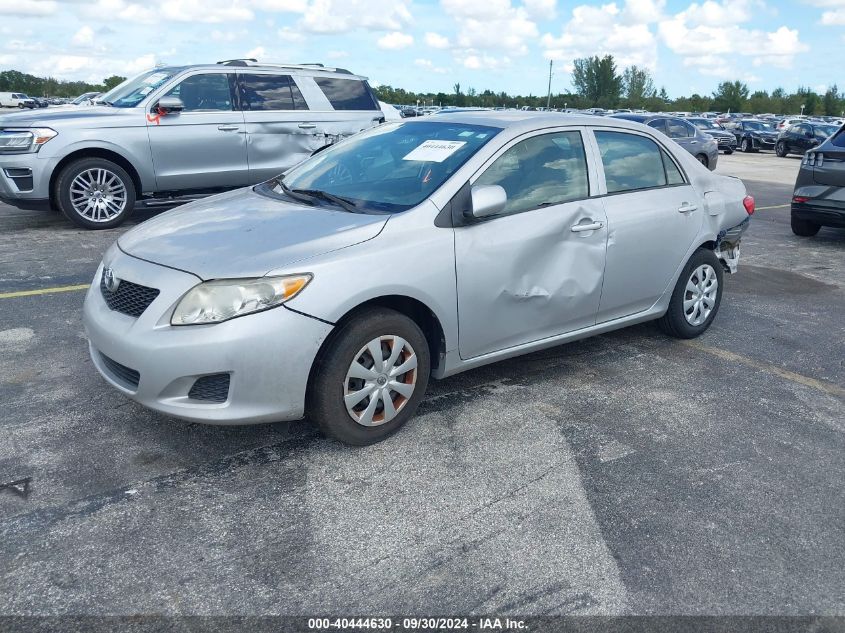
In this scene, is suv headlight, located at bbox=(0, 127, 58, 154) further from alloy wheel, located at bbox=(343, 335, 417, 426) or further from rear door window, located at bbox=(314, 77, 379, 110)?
alloy wheel, located at bbox=(343, 335, 417, 426)

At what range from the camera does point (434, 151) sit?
13.7 feet

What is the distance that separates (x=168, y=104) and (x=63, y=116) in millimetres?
1171

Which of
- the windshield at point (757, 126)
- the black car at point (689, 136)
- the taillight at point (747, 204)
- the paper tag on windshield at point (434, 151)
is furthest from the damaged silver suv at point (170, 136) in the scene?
the windshield at point (757, 126)

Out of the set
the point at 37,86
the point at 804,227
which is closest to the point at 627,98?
the point at 37,86

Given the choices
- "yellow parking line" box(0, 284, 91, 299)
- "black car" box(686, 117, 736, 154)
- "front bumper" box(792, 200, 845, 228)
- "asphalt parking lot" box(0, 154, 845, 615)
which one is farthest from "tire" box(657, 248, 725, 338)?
"black car" box(686, 117, 736, 154)

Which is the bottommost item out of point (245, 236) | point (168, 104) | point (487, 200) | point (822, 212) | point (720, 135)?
point (720, 135)

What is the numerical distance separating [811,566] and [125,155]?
26.4 feet

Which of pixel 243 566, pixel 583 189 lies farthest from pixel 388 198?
pixel 243 566

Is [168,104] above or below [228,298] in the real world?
above

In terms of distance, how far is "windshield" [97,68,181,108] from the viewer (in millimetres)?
8875

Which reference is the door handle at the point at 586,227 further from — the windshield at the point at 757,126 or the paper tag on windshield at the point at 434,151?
the windshield at the point at 757,126

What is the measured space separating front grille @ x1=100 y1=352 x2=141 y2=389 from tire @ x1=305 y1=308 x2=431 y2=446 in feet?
2.52

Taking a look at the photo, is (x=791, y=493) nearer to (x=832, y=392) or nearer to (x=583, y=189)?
(x=832, y=392)

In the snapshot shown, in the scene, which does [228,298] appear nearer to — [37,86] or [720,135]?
[720,135]
